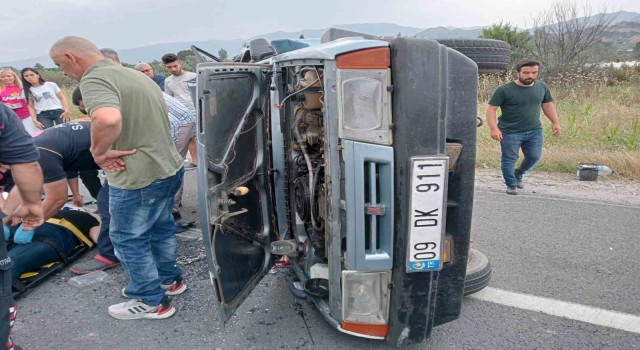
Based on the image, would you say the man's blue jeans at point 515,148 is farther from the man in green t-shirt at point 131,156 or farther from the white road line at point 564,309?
the man in green t-shirt at point 131,156

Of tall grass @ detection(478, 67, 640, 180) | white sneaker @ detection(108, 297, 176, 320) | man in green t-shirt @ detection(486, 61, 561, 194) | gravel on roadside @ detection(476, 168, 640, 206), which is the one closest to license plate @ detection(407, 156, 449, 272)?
white sneaker @ detection(108, 297, 176, 320)

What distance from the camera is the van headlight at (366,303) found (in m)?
2.09

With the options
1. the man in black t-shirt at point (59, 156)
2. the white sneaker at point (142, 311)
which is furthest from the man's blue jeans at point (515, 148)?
the man in black t-shirt at point (59, 156)

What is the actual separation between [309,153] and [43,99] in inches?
255

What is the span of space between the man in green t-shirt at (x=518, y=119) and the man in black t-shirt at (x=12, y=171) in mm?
4705

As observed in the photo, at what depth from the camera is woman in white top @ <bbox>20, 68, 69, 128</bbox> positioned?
7.14 m

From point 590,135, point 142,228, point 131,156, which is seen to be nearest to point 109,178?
point 131,156

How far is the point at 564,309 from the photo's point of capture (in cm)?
274

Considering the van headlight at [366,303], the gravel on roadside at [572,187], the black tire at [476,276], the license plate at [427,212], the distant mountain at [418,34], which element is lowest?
the gravel on roadside at [572,187]

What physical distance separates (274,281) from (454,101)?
1.91 meters

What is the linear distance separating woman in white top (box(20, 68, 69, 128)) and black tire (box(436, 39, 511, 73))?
22.5ft

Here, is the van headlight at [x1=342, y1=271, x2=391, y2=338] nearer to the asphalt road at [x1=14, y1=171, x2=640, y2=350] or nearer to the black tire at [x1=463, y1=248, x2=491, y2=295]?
the asphalt road at [x1=14, y1=171, x2=640, y2=350]

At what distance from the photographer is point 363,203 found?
199cm

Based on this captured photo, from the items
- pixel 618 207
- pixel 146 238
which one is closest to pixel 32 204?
pixel 146 238
